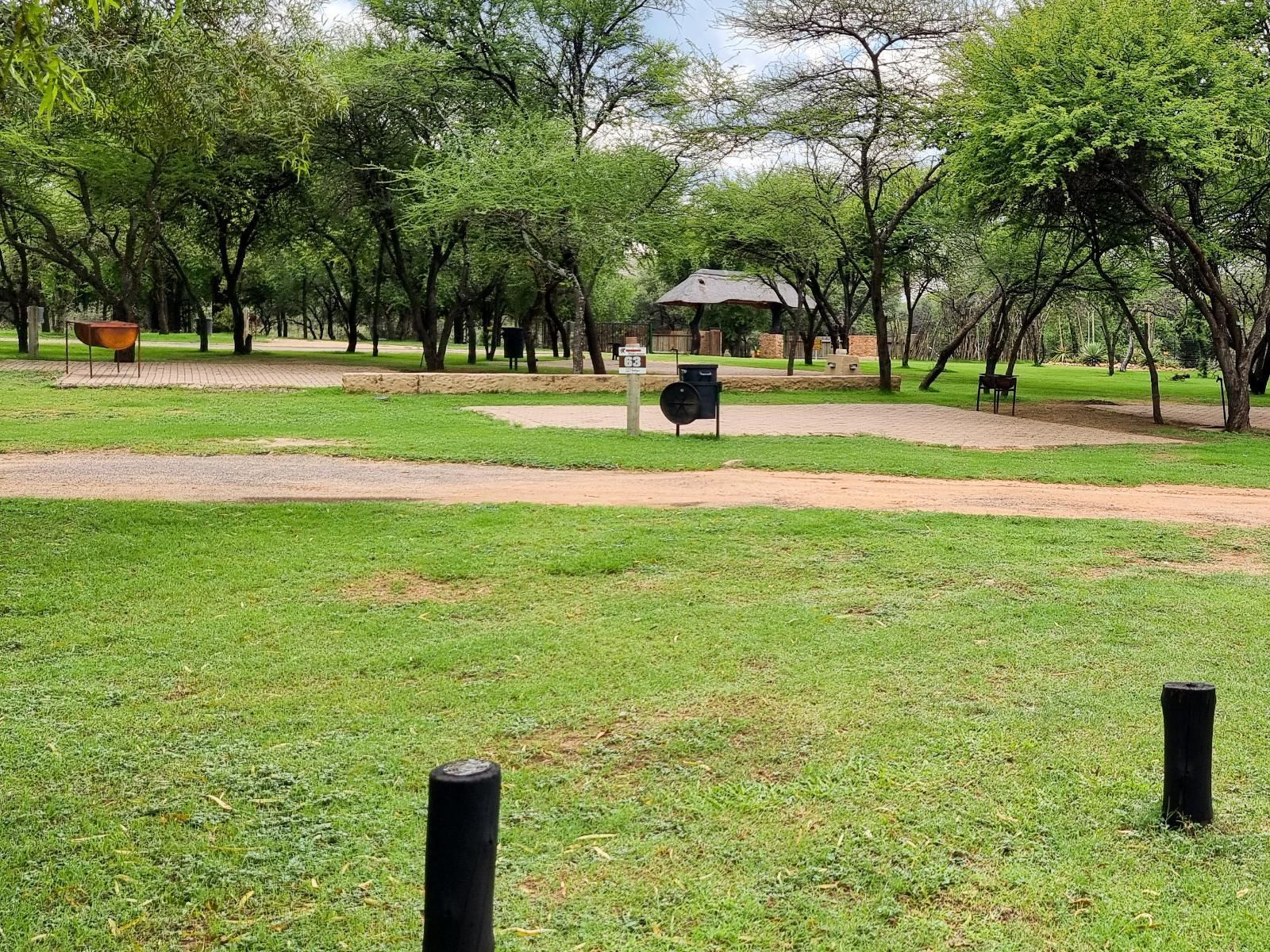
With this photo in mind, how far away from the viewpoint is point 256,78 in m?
11.5

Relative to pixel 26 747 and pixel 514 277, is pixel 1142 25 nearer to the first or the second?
pixel 26 747

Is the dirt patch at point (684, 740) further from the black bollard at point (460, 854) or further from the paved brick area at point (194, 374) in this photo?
the paved brick area at point (194, 374)

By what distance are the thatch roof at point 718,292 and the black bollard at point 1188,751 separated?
46.5 metres

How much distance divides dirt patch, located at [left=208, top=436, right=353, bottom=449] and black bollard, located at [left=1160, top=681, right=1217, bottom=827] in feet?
34.8

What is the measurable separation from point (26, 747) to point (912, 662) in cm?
356

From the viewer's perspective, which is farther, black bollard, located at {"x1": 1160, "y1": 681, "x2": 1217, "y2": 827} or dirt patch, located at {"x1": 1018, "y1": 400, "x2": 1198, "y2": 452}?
dirt patch, located at {"x1": 1018, "y1": 400, "x2": 1198, "y2": 452}

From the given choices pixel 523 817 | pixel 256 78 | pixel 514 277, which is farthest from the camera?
pixel 514 277

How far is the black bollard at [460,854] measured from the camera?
6.61 ft

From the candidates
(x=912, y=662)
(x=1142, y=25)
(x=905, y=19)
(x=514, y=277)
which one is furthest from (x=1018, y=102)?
(x=514, y=277)

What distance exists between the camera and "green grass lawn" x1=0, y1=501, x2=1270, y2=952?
2906 millimetres

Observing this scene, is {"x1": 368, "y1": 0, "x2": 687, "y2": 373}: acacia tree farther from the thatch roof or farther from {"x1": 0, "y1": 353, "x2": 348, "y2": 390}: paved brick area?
the thatch roof

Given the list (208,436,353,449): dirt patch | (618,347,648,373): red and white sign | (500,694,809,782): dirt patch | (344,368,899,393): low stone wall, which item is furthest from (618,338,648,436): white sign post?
(500,694,809,782): dirt patch

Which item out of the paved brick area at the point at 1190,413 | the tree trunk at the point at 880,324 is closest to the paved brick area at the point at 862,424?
the paved brick area at the point at 1190,413

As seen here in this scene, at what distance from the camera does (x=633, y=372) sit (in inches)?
537
